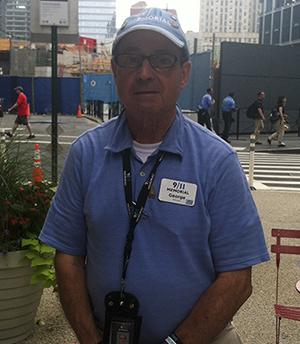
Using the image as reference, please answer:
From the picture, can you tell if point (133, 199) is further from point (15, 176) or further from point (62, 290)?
point (15, 176)

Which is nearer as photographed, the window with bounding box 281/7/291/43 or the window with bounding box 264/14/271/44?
A: the window with bounding box 281/7/291/43

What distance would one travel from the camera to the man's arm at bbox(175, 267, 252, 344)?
186 cm

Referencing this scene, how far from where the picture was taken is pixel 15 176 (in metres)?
3.51

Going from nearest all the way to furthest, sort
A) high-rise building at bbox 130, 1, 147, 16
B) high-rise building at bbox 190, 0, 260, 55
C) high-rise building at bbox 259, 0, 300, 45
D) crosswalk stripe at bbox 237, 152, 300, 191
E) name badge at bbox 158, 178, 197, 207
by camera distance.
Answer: name badge at bbox 158, 178, 197, 207 → high-rise building at bbox 130, 1, 147, 16 → crosswalk stripe at bbox 237, 152, 300, 191 → high-rise building at bbox 259, 0, 300, 45 → high-rise building at bbox 190, 0, 260, 55

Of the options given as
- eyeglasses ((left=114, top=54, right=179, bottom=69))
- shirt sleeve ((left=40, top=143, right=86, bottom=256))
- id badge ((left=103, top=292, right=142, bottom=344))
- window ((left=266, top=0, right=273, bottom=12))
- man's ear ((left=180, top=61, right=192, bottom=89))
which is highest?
window ((left=266, top=0, right=273, bottom=12))

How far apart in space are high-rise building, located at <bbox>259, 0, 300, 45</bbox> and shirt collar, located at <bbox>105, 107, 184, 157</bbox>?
4061 centimetres

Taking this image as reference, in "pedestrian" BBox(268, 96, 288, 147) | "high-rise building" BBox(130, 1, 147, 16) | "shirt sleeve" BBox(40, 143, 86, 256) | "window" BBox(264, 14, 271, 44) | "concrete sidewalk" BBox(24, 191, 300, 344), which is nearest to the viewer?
"shirt sleeve" BBox(40, 143, 86, 256)

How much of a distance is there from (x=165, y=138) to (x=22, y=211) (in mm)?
1755

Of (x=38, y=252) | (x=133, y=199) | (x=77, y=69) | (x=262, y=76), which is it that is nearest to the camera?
(x=133, y=199)

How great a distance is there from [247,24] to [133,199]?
110860 mm

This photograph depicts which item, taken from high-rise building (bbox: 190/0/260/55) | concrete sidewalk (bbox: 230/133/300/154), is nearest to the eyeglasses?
concrete sidewalk (bbox: 230/133/300/154)

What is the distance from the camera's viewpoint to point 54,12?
637 centimetres

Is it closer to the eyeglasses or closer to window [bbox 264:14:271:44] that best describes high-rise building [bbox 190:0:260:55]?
window [bbox 264:14:271:44]

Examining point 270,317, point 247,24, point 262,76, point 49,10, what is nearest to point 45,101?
point 262,76
